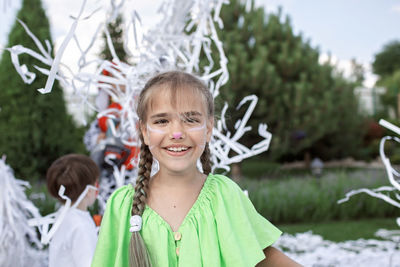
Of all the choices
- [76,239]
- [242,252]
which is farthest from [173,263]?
[76,239]

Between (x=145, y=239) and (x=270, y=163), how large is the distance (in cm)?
1365

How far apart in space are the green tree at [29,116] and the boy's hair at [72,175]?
15.2 feet

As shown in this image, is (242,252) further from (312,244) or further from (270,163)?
(270,163)

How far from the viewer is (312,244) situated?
13.6ft

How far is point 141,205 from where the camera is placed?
1.27 m

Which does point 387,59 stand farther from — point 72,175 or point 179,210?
point 179,210

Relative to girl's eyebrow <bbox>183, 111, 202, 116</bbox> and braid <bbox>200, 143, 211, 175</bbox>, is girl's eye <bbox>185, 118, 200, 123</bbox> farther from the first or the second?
braid <bbox>200, 143, 211, 175</bbox>

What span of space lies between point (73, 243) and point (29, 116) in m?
5.12

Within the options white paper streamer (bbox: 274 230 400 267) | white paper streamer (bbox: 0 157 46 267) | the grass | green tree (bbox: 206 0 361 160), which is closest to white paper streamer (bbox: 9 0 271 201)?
white paper streamer (bbox: 0 157 46 267)

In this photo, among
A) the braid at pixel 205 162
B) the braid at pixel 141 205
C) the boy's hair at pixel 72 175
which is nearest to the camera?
the braid at pixel 141 205

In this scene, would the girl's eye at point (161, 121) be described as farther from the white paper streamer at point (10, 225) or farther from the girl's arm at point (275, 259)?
the white paper streamer at point (10, 225)

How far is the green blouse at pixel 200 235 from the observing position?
1.22 meters

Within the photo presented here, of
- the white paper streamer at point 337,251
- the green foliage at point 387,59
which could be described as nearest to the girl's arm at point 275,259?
the white paper streamer at point 337,251

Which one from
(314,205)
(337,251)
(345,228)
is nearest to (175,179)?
(337,251)
